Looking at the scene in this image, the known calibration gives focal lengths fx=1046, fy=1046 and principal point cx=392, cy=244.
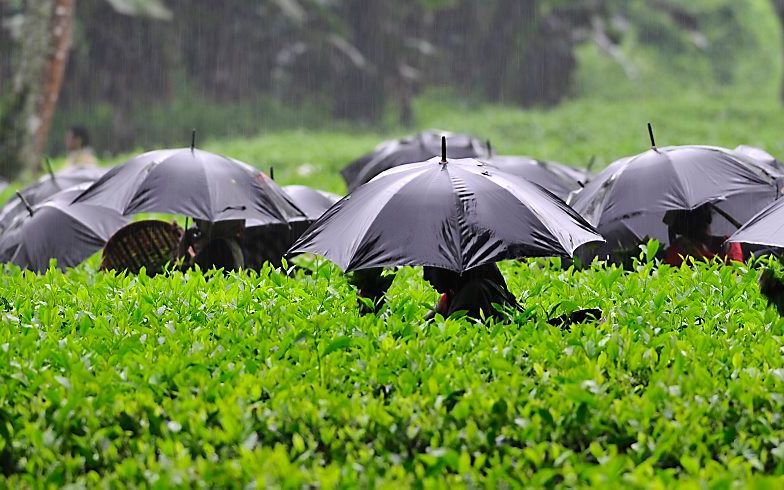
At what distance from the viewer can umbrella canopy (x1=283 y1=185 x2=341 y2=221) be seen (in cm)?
887

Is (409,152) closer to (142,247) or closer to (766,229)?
(142,247)

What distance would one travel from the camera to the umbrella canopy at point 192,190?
765cm

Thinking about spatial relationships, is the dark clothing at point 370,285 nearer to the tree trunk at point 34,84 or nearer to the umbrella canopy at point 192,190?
the umbrella canopy at point 192,190

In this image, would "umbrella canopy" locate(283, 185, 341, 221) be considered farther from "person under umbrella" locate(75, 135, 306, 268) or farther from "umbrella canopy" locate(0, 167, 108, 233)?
"umbrella canopy" locate(0, 167, 108, 233)

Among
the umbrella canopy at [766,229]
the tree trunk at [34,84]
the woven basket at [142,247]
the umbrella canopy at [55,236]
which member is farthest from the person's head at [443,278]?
the tree trunk at [34,84]

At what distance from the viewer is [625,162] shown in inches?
315

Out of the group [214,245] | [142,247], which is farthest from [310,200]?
[142,247]

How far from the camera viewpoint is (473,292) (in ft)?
19.9

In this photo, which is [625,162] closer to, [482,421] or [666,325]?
[666,325]

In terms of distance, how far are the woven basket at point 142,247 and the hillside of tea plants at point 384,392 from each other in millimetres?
1651

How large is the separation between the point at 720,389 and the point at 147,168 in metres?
4.76

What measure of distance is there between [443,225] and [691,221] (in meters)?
3.08

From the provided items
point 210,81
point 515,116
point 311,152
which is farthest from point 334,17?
point 311,152

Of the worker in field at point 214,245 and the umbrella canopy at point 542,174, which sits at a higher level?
the umbrella canopy at point 542,174
